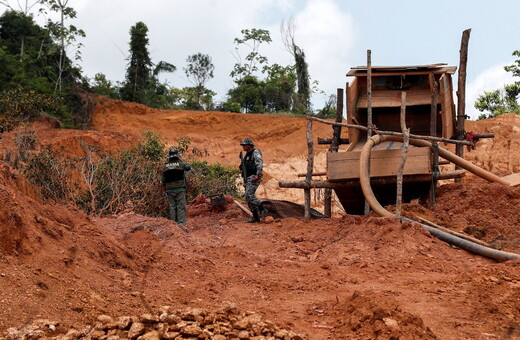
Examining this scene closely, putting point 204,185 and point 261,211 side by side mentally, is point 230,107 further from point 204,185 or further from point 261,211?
point 261,211

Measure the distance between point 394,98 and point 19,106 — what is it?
1494cm

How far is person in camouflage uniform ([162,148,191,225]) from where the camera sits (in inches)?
416

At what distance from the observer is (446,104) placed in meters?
10.8

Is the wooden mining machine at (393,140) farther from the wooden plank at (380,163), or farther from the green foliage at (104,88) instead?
the green foliage at (104,88)

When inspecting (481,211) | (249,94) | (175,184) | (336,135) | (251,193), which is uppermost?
(249,94)

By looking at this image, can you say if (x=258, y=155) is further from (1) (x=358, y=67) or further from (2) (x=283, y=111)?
(2) (x=283, y=111)

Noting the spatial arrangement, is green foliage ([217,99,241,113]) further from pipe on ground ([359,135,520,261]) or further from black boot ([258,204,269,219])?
pipe on ground ([359,135,520,261])

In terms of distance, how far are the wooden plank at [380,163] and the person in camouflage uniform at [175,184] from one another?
262cm

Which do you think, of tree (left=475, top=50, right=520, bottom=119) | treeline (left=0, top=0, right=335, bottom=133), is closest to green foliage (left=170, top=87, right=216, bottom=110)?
treeline (left=0, top=0, right=335, bottom=133)

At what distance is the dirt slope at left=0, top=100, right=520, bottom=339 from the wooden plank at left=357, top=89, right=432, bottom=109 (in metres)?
1.76

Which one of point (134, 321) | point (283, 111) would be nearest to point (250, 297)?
point (134, 321)

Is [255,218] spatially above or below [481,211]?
below

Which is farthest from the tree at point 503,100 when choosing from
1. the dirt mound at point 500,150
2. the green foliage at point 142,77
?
the green foliage at point 142,77

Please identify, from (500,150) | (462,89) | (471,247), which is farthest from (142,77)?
(471,247)
